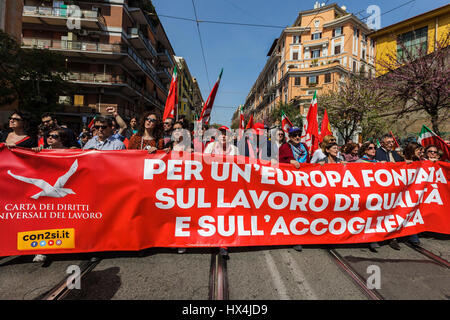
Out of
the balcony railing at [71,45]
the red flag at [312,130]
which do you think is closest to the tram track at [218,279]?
the red flag at [312,130]

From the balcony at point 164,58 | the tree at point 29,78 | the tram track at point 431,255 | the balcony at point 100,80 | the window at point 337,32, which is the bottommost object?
the tram track at point 431,255

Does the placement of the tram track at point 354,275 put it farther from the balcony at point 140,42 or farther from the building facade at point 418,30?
the balcony at point 140,42

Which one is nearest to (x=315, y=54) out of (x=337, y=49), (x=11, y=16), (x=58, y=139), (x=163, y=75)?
(x=337, y=49)

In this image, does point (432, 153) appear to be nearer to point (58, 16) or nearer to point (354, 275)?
point (354, 275)

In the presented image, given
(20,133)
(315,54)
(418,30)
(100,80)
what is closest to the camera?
(20,133)

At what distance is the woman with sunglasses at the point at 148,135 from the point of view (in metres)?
3.64

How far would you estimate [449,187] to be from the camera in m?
3.79

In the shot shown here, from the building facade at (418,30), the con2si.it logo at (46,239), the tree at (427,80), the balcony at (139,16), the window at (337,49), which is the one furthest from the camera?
the window at (337,49)

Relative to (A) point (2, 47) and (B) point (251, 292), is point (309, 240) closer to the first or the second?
(B) point (251, 292)

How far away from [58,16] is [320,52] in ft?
128

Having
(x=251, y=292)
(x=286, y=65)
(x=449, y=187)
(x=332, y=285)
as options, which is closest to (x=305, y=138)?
(x=449, y=187)

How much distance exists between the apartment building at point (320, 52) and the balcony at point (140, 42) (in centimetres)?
2397

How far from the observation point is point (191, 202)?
121 inches

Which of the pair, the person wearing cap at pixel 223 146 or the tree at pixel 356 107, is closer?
the person wearing cap at pixel 223 146
